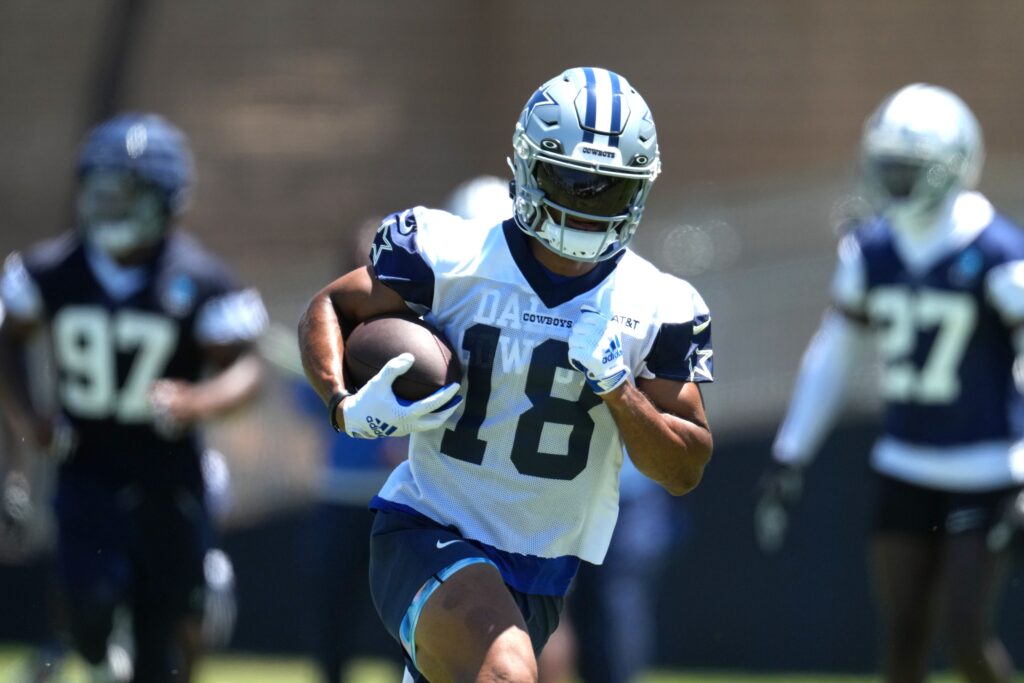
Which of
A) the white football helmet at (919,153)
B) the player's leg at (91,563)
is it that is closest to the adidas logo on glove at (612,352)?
the player's leg at (91,563)

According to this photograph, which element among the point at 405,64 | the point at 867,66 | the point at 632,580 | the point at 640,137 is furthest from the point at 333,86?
the point at 640,137

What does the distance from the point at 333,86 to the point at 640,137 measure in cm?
966

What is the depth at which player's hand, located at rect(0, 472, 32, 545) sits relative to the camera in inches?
246

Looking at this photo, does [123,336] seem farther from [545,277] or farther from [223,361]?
[545,277]

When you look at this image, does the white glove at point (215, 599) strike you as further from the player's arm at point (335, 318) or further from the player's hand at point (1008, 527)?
the player's hand at point (1008, 527)

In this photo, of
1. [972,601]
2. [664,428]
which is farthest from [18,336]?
[972,601]

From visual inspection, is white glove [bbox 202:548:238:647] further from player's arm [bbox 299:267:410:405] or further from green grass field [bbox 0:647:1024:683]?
green grass field [bbox 0:647:1024:683]

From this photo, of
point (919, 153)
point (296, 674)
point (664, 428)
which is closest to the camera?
point (664, 428)

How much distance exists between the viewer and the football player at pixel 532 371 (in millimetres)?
3939

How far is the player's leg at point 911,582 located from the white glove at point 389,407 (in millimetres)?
2699

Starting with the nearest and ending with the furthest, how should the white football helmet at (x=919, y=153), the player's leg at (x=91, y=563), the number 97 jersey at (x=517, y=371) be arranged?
the number 97 jersey at (x=517, y=371) → the player's leg at (x=91, y=563) → the white football helmet at (x=919, y=153)

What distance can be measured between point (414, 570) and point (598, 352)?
68 centimetres

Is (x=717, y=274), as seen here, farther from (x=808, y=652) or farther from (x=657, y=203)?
(x=657, y=203)

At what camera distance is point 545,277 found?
4.10 meters
